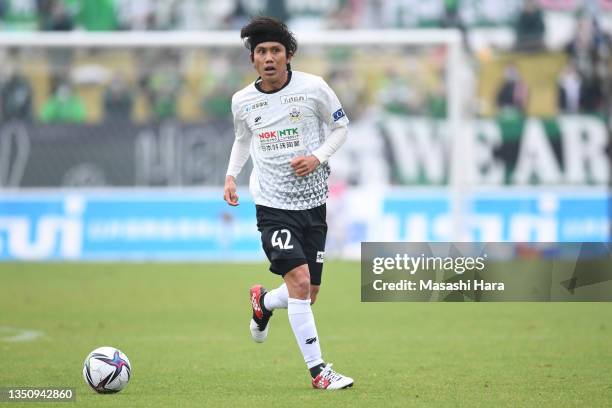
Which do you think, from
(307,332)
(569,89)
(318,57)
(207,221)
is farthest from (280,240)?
(569,89)

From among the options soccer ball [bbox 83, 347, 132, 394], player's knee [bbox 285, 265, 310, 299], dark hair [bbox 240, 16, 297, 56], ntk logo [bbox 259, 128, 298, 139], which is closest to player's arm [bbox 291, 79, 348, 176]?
ntk logo [bbox 259, 128, 298, 139]

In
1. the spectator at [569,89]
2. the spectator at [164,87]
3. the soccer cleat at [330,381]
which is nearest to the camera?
the soccer cleat at [330,381]

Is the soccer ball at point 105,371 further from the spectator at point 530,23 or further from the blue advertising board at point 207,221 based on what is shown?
the spectator at point 530,23

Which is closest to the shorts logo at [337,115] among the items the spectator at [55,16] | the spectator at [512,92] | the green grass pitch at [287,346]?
the green grass pitch at [287,346]

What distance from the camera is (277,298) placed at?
30.0ft

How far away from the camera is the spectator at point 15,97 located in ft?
73.3

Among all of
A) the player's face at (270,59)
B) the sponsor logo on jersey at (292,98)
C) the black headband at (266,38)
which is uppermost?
the black headband at (266,38)

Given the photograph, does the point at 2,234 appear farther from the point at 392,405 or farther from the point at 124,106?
the point at 392,405

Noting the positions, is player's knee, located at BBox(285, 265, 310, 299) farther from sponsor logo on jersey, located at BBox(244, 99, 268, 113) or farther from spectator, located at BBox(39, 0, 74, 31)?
spectator, located at BBox(39, 0, 74, 31)

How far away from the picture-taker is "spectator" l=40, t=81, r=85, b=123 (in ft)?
74.0

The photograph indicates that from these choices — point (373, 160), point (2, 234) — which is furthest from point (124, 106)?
point (373, 160)

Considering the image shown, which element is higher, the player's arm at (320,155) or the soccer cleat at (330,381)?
the player's arm at (320,155)

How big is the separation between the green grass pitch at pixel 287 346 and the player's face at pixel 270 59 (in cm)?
218

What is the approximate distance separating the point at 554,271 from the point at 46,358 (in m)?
4.34
